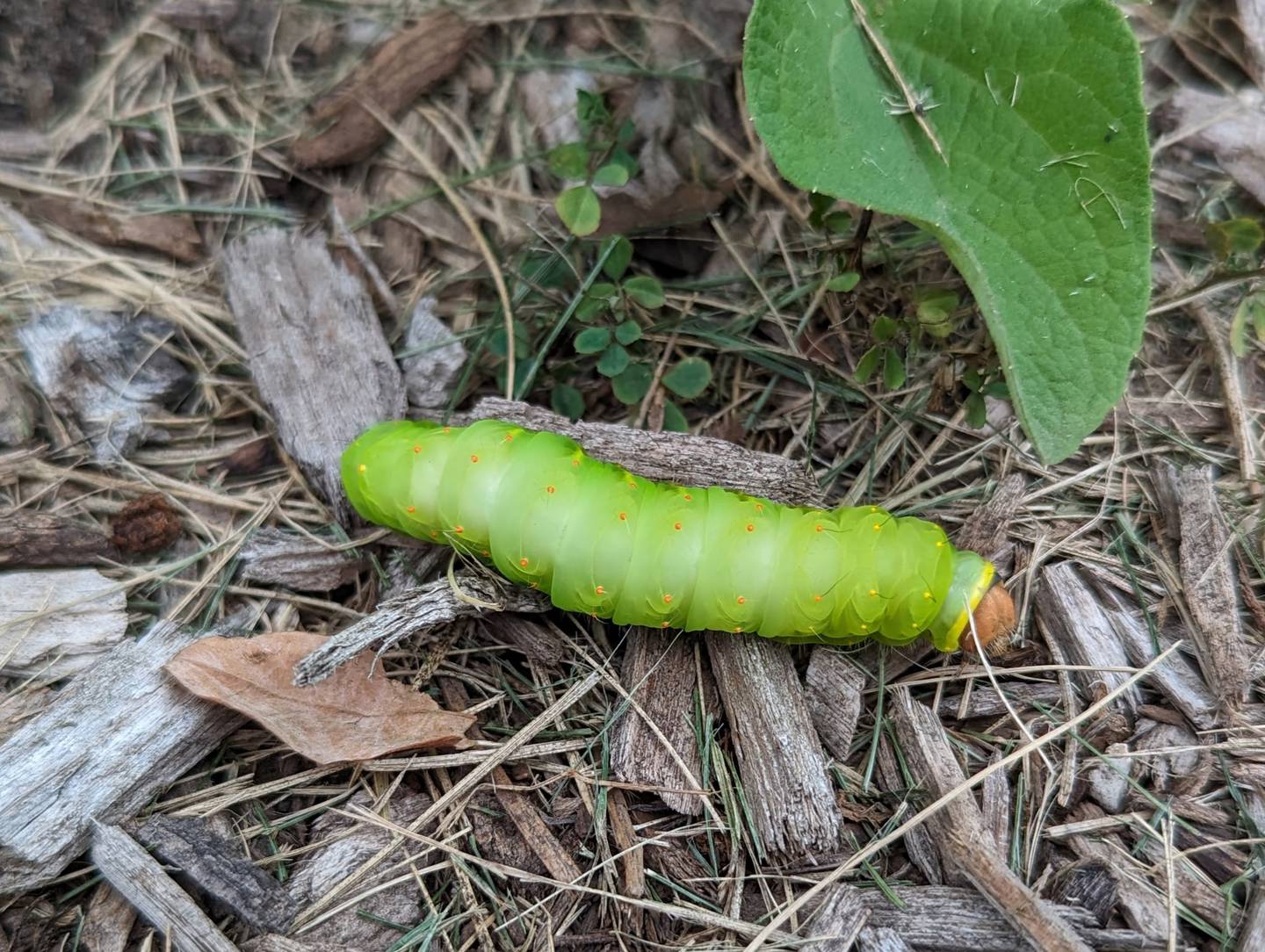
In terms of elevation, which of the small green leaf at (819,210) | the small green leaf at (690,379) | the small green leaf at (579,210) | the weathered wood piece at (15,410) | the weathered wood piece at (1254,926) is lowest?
the weathered wood piece at (1254,926)

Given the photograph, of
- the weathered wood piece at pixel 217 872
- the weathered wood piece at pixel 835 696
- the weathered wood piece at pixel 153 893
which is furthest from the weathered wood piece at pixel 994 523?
the weathered wood piece at pixel 153 893

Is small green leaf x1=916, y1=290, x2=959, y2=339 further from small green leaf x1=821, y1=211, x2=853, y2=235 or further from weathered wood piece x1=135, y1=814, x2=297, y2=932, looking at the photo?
weathered wood piece x1=135, y1=814, x2=297, y2=932

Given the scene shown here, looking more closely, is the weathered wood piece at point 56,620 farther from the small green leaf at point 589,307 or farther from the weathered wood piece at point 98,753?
the small green leaf at point 589,307

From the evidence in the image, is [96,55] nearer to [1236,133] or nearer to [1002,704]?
[1002,704]

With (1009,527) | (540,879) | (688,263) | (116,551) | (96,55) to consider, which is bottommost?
(540,879)

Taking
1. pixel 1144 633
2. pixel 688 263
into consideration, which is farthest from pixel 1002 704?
pixel 688 263

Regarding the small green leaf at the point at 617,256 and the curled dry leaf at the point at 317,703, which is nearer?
the curled dry leaf at the point at 317,703
